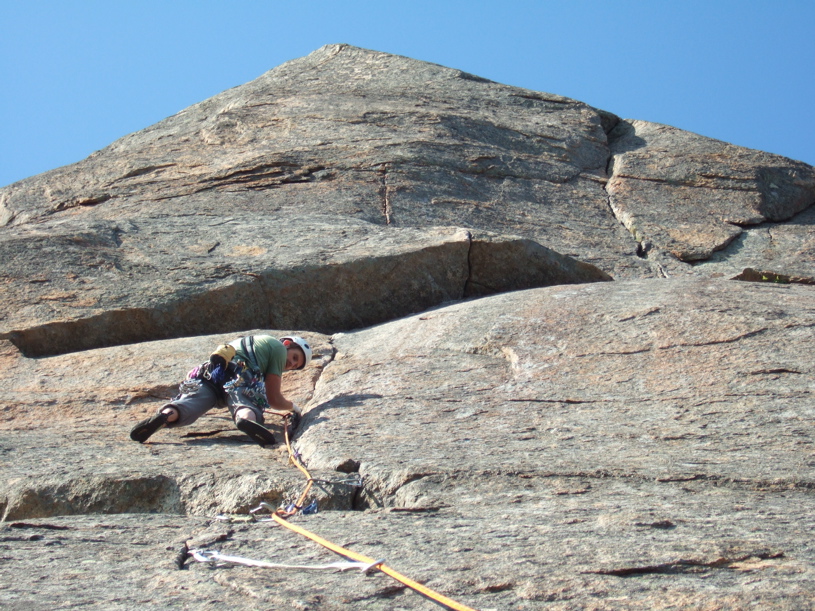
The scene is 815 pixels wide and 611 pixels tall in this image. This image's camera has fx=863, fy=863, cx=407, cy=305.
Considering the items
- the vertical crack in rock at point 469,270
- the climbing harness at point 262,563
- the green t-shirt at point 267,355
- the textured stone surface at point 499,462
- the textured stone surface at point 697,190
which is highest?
the textured stone surface at point 697,190

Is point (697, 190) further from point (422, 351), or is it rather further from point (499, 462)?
point (499, 462)

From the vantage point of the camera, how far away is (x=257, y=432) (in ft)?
19.7

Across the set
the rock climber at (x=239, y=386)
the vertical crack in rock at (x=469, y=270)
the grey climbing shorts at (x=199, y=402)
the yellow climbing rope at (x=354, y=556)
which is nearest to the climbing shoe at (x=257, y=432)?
the rock climber at (x=239, y=386)

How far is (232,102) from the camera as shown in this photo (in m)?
13.8

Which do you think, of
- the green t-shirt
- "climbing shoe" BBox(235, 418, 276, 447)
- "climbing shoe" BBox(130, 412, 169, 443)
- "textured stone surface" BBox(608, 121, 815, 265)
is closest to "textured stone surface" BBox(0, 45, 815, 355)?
"textured stone surface" BBox(608, 121, 815, 265)

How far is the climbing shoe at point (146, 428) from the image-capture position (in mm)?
6023

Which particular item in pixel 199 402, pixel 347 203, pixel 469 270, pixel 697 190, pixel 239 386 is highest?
pixel 697 190

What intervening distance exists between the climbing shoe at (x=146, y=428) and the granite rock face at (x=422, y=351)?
15cm

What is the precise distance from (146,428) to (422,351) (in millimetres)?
2407

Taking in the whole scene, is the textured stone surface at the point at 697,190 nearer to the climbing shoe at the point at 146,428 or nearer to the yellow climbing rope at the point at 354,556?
the climbing shoe at the point at 146,428

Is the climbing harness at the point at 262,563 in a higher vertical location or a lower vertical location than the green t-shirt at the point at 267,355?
lower

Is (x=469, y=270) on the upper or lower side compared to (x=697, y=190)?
lower

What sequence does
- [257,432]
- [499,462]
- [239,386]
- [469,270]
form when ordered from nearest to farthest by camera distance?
[499,462] → [257,432] → [239,386] → [469,270]

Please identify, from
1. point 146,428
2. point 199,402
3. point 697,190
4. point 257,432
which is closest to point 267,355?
point 199,402
